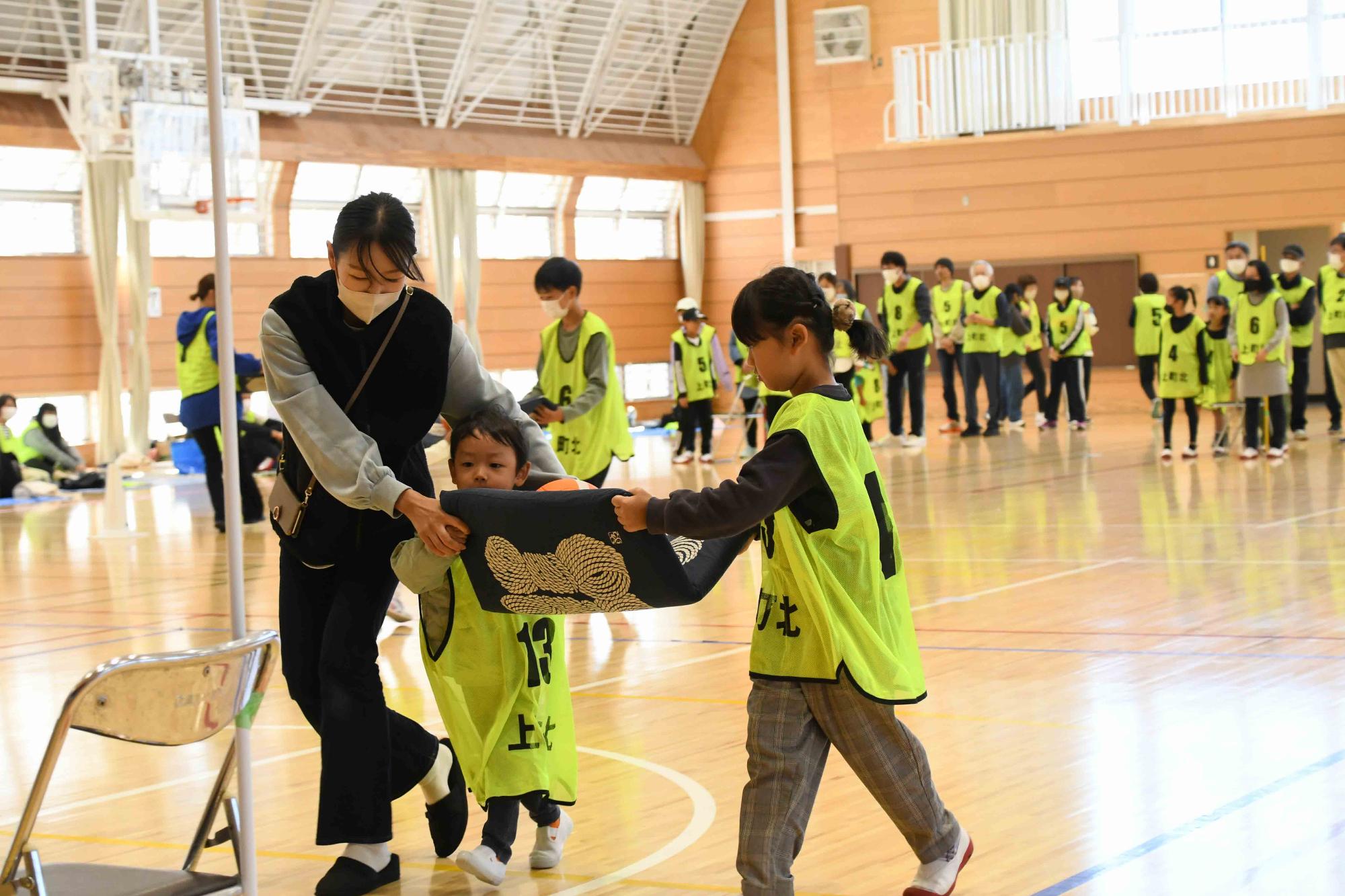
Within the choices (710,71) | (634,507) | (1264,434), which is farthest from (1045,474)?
(710,71)

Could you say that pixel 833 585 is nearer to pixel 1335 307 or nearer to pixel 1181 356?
pixel 1181 356

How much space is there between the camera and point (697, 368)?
52.4 feet

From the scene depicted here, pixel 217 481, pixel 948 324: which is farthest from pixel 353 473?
pixel 948 324

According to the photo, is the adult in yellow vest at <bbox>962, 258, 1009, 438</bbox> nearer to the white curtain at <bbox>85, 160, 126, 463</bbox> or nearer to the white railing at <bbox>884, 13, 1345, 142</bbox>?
the white railing at <bbox>884, 13, 1345, 142</bbox>

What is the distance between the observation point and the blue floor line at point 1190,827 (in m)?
3.18

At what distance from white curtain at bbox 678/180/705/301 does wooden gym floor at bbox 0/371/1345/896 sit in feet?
52.7

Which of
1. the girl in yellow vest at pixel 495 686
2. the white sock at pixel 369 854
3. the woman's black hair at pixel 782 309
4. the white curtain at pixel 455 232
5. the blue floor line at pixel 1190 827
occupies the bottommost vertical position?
the blue floor line at pixel 1190 827

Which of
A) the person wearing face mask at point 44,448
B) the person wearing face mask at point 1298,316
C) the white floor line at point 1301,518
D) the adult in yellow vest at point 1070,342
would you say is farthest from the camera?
→ the adult in yellow vest at point 1070,342

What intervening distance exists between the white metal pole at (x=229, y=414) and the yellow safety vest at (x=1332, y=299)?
43.7ft

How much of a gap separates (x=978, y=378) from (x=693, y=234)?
864 centimetres

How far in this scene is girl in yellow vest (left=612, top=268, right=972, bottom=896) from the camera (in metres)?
2.80

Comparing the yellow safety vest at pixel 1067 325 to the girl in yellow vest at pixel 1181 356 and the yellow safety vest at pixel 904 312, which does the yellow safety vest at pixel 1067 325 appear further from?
the girl in yellow vest at pixel 1181 356

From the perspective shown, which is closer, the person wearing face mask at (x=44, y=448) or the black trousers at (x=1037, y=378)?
the person wearing face mask at (x=44, y=448)

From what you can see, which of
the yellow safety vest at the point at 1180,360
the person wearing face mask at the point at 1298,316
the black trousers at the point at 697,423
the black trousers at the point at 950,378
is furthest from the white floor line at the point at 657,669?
the black trousers at the point at 950,378
